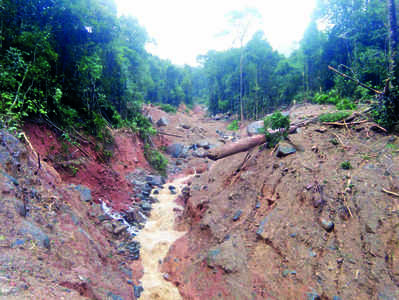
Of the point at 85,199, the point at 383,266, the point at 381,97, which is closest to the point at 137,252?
the point at 85,199

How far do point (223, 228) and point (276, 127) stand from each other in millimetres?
3593

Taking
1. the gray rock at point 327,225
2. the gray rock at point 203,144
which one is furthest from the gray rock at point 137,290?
the gray rock at point 203,144

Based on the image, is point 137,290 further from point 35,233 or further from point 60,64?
point 60,64

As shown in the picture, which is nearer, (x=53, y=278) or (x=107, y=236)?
(x=53, y=278)

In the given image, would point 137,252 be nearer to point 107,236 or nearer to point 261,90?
point 107,236

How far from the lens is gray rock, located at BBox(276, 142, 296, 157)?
671 centimetres

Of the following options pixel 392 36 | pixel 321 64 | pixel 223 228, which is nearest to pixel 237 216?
pixel 223 228

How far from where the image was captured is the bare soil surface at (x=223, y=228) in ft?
11.7

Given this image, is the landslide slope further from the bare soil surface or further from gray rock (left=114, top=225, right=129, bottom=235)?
gray rock (left=114, top=225, right=129, bottom=235)

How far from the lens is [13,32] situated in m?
6.00

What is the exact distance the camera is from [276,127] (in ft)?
23.5

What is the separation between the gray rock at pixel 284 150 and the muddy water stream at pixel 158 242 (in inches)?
176

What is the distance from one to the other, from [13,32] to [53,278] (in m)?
6.52

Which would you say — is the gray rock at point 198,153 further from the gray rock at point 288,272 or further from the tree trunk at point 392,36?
the gray rock at point 288,272
